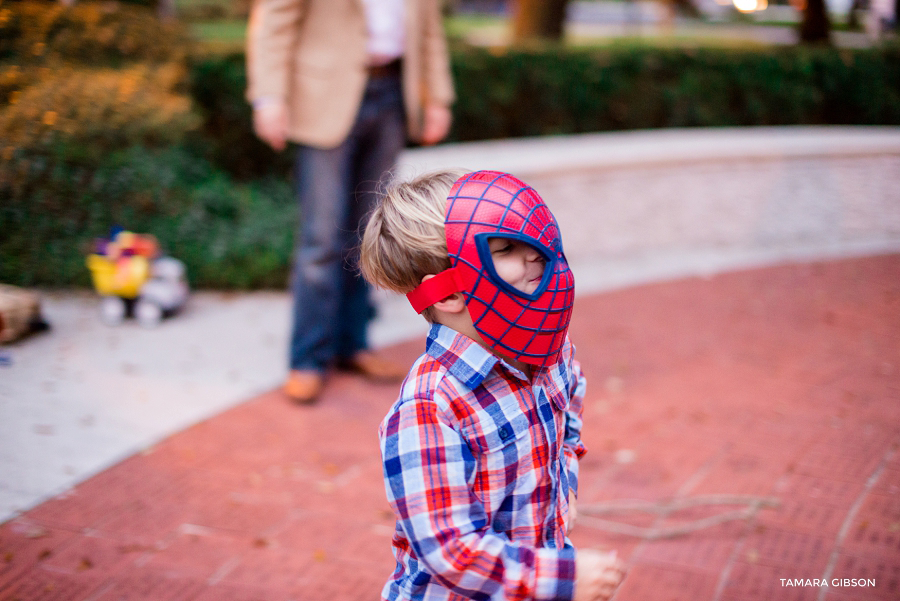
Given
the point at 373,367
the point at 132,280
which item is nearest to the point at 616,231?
the point at 373,367

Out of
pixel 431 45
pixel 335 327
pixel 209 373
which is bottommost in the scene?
pixel 209 373

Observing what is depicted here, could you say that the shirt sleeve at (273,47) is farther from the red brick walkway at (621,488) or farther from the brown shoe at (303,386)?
the red brick walkway at (621,488)

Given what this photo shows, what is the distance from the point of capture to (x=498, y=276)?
1.39m

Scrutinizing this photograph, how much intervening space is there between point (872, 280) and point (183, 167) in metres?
5.18

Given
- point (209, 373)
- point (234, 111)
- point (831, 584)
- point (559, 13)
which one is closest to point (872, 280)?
point (831, 584)

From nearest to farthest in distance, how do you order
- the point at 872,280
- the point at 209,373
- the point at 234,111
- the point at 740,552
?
the point at 740,552, the point at 209,373, the point at 872,280, the point at 234,111

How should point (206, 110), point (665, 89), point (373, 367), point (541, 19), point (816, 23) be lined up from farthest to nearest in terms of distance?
1. point (816, 23)
2. point (541, 19)
3. point (665, 89)
4. point (206, 110)
5. point (373, 367)

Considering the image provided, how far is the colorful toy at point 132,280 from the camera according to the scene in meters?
4.46

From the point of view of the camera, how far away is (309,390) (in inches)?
149

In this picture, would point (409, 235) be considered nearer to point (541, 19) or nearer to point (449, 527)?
point (449, 527)

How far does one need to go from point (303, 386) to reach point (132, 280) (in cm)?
142

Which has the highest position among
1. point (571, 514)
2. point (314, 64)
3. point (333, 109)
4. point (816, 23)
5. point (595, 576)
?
point (816, 23)

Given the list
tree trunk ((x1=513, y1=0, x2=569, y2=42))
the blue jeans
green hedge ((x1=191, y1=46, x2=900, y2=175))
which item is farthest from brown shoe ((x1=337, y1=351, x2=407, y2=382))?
tree trunk ((x1=513, y1=0, x2=569, y2=42))

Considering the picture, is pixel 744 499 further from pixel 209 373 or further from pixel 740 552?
pixel 209 373
